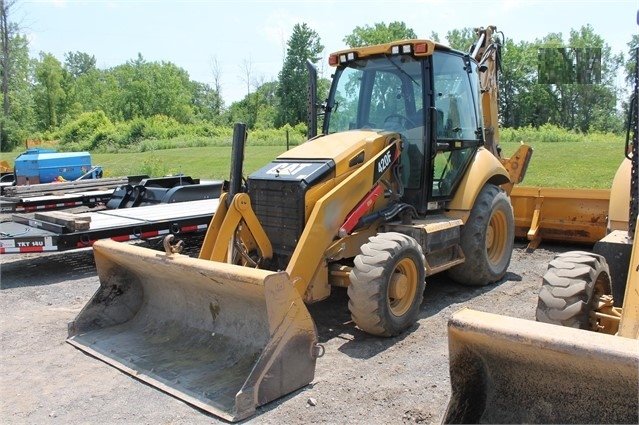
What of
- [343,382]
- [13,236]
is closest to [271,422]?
[343,382]

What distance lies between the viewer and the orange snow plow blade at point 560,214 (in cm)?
805

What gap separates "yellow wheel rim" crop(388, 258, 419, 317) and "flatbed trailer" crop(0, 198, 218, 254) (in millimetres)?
4110

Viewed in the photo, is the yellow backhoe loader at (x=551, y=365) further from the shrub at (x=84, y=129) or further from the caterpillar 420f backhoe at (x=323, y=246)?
the shrub at (x=84, y=129)

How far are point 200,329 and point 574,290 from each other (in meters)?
2.95

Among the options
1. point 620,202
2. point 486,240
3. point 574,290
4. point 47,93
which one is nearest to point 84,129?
point 47,93

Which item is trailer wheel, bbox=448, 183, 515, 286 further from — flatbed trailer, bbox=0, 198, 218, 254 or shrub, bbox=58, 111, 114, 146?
shrub, bbox=58, 111, 114, 146

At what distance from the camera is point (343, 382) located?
4.27 meters

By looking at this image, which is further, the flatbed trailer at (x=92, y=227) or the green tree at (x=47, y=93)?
the green tree at (x=47, y=93)

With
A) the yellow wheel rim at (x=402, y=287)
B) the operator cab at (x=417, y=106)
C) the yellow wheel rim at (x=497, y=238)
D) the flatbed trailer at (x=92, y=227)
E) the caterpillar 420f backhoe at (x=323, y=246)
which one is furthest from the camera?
the flatbed trailer at (x=92, y=227)

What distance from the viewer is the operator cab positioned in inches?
237

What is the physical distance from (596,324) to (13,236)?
6.89 m

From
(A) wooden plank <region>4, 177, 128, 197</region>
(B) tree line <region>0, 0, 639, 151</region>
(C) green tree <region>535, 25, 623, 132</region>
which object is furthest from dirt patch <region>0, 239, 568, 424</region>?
(C) green tree <region>535, 25, 623, 132</region>

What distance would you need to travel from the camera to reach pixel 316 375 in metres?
4.38

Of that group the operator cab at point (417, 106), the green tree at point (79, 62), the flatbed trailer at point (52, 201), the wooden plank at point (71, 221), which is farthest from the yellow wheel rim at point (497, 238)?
the green tree at point (79, 62)
